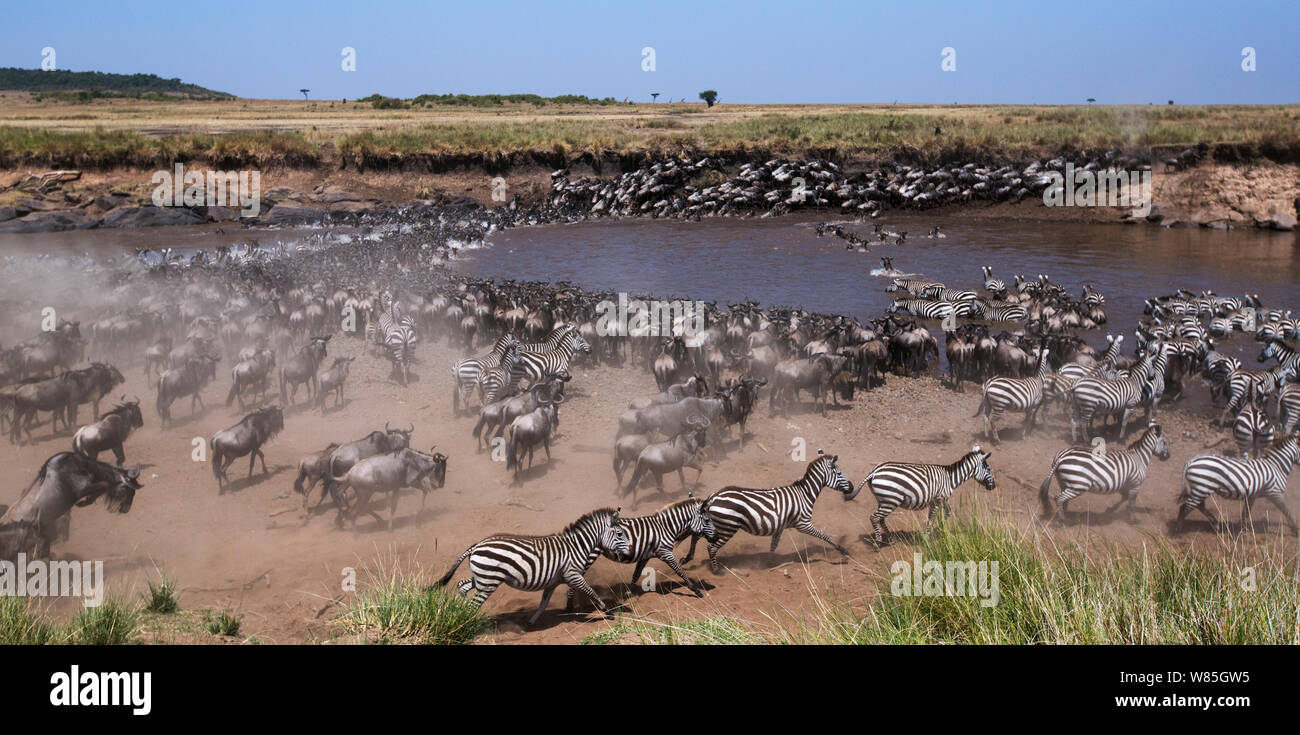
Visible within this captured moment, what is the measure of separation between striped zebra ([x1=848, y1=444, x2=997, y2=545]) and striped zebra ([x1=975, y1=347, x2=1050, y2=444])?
2.94m

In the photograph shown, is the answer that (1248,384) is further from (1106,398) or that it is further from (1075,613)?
(1075,613)

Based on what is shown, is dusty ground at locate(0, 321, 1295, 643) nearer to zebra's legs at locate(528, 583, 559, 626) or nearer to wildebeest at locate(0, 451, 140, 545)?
zebra's legs at locate(528, 583, 559, 626)

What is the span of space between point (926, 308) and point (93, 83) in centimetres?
17791

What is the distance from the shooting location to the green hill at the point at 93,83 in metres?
138

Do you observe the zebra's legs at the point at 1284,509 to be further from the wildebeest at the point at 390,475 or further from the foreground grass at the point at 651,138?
the foreground grass at the point at 651,138

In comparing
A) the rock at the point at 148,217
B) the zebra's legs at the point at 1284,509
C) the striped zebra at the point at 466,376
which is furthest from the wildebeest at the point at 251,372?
the rock at the point at 148,217

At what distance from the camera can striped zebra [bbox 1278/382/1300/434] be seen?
12.4 meters

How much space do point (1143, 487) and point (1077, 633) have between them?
7.09 m

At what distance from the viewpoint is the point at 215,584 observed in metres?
8.59

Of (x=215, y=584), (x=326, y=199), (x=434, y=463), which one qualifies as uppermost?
(x=326, y=199)

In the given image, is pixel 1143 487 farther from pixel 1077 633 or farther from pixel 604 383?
pixel 604 383

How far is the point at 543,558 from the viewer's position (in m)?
7.84

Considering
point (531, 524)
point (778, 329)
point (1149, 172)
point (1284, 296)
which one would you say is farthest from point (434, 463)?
point (1149, 172)

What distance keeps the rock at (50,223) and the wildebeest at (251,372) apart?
30132 millimetres
